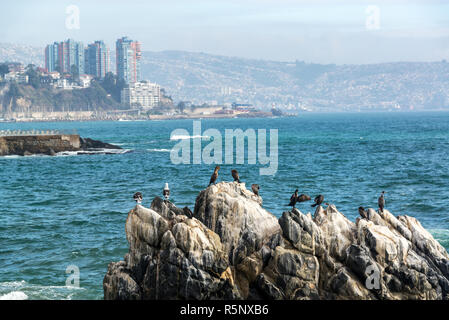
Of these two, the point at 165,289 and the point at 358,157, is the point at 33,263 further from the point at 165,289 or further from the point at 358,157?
the point at 358,157

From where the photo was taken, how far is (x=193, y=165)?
7119 cm

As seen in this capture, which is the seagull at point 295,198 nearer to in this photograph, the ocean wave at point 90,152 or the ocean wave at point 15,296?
the ocean wave at point 15,296

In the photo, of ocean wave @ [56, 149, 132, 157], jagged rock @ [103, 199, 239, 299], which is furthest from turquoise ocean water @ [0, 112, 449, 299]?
jagged rock @ [103, 199, 239, 299]

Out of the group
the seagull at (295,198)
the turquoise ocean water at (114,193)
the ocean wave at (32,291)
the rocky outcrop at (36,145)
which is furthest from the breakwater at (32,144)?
the seagull at (295,198)

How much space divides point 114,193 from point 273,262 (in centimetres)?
2840

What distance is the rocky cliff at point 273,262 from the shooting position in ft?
58.0

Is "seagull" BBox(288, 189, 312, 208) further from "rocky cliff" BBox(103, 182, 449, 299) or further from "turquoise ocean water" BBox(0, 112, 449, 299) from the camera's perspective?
"turquoise ocean water" BBox(0, 112, 449, 299)

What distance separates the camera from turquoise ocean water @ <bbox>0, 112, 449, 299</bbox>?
25.5 meters

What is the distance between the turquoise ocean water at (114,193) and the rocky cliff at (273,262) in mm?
4375

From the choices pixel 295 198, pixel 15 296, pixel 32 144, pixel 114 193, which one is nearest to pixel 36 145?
pixel 32 144
